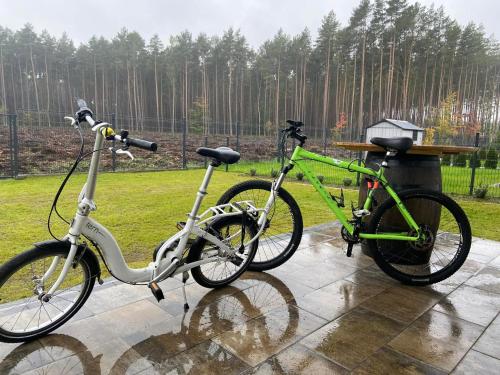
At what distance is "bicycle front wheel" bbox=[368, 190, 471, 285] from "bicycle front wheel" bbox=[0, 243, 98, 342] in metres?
2.02

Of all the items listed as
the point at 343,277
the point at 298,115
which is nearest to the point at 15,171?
the point at 343,277

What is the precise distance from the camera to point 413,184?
2.84 m

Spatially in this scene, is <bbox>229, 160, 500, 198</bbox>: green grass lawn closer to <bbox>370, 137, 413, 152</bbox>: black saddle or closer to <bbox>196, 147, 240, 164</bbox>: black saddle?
<bbox>370, 137, 413, 152</bbox>: black saddle

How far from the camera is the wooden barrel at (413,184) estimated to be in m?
2.78

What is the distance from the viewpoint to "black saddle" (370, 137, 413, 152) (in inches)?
102

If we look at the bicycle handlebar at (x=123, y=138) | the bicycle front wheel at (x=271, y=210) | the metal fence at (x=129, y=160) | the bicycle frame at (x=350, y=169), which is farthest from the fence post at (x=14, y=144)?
the bicycle frame at (x=350, y=169)

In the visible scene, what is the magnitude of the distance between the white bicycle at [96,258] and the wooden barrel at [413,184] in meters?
1.14

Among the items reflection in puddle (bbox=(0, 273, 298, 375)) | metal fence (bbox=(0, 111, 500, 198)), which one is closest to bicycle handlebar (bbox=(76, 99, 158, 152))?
reflection in puddle (bbox=(0, 273, 298, 375))

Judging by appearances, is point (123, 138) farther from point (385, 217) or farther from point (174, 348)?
point (385, 217)

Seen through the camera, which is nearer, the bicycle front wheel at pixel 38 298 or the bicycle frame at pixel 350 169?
the bicycle front wheel at pixel 38 298

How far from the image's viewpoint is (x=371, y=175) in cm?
277

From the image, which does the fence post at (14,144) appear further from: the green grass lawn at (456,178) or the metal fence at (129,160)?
the green grass lawn at (456,178)

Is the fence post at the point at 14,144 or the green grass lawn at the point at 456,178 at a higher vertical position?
the fence post at the point at 14,144

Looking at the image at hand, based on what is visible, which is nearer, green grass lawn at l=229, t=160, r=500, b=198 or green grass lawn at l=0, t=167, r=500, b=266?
green grass lawn at l=0, t=167, r=500, b=266
